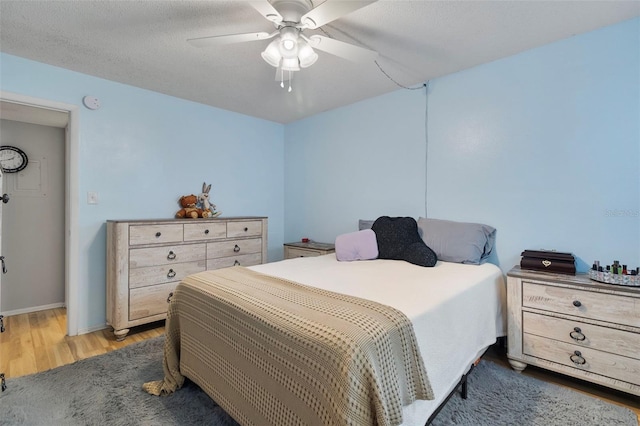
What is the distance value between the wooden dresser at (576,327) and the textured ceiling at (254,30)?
1.64 metres

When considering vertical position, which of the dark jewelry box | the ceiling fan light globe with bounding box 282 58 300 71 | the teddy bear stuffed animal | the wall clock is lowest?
the dark jewelry box

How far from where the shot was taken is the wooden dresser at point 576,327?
1659mm

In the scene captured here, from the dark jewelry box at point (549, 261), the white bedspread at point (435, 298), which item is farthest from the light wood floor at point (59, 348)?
the dark jewelry box at point (549, 261)

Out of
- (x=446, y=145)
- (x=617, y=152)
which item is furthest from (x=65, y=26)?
(x=617, y=152)

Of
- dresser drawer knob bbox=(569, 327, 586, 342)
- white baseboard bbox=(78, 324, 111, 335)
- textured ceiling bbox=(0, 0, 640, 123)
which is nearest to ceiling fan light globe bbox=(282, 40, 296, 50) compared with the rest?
textured ceiling bbox=(0, 0, 640, 123)

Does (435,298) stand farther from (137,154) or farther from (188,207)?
(137,154)

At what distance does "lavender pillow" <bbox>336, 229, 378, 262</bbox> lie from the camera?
251cm

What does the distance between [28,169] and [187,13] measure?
2889 mm

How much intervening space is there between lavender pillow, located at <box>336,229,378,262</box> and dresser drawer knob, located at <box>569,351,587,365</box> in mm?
1378

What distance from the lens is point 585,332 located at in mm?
1776

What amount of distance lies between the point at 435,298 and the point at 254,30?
79.4 inches

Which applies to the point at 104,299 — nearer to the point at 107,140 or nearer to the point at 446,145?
the point at 107,140

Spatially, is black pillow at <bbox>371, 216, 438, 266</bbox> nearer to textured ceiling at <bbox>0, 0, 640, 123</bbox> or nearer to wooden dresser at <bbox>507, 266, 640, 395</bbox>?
wooden dresser at <bbox>507, 266, 640, 395</bbox>

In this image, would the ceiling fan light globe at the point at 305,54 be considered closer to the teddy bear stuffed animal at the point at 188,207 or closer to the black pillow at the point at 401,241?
the black pillow at the point at 401,241
